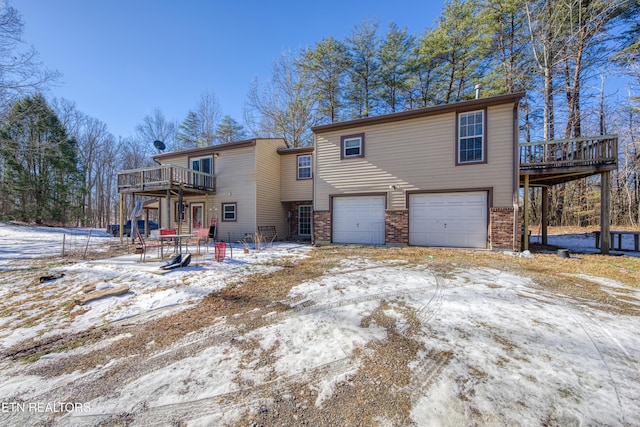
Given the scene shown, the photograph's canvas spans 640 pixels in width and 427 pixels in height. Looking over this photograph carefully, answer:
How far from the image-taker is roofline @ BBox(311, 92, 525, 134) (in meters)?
→ 8.05

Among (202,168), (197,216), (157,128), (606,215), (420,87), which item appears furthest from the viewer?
(157,128)

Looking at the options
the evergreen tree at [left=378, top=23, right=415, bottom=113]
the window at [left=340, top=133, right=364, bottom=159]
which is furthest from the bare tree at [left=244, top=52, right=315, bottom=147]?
the window at [left=340, top=133, right=364, bottom=159]

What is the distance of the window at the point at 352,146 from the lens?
10352 millimetres

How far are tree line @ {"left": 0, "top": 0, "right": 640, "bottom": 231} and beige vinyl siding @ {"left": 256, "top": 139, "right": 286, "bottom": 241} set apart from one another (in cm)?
483

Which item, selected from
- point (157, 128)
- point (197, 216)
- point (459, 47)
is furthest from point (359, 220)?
point (157, 128)

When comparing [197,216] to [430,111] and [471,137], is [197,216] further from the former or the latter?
[471,137]

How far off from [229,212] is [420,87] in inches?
618

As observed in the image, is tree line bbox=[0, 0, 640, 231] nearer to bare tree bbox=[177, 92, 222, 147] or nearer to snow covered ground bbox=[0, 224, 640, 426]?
bare tree bbox=[177, 92, 222, 147]

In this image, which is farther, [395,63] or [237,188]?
[395,63]

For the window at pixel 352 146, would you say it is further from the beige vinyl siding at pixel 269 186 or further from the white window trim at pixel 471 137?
the beige vinyl siding at pixel 269 186

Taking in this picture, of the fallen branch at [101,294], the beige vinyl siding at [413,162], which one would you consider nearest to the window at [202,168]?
the beige vinyl siding at [413,162]

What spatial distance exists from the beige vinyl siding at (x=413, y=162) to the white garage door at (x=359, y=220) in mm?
424

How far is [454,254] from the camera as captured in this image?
783 centimetres

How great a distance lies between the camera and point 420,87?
17.2 meters
